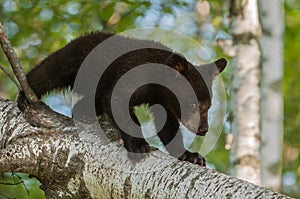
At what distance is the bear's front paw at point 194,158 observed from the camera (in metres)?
4.02

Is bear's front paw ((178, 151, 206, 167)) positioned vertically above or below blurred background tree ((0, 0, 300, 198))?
below

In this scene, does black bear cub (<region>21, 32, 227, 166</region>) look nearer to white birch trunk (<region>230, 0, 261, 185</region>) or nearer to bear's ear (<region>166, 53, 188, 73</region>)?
bear's ear (<region>166, 53, 188, 73</region>)

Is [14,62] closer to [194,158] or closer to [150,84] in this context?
[150,84]

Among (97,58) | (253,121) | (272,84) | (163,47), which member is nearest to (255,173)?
(253,121)

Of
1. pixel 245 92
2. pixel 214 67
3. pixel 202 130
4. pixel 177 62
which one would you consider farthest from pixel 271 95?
pixel 177 62

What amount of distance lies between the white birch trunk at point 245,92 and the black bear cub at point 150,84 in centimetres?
76

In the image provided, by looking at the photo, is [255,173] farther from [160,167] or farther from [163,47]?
[160,167]

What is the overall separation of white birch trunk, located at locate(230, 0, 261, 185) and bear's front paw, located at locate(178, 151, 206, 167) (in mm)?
931

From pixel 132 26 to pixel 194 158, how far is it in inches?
141

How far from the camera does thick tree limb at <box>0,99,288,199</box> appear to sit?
2.70m

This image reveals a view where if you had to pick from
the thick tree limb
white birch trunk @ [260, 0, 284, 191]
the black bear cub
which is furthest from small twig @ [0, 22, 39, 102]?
white birch trunk @ [260, 0, 284, 191]

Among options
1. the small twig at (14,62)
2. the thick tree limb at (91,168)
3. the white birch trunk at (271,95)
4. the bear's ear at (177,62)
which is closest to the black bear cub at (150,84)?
the bear's ear at (177,62)

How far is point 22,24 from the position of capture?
289 inches

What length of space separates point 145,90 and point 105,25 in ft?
11.5
